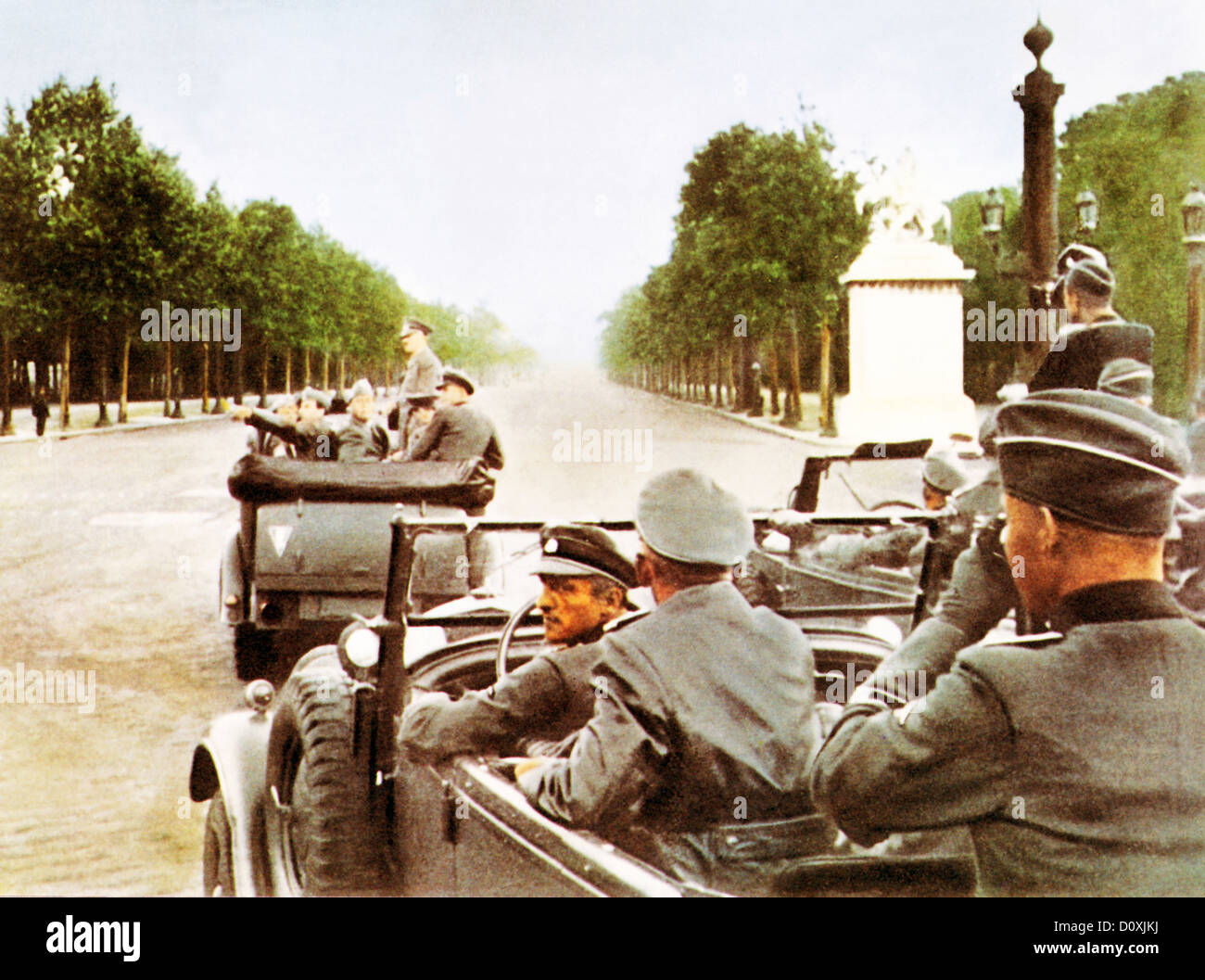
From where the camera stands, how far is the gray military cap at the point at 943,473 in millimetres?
4562

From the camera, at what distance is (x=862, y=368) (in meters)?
14.0

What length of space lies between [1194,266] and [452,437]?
818 cm

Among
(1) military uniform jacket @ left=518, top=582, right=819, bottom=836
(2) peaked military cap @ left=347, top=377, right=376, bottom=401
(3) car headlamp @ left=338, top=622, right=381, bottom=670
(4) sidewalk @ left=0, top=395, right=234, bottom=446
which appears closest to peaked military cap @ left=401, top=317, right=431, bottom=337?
(2) peaked military cap @ left=347, top=377, right=376, bottom=401

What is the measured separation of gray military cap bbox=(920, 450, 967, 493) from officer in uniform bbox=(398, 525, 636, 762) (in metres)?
2.25

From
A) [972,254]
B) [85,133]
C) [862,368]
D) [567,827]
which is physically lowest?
[567,827]

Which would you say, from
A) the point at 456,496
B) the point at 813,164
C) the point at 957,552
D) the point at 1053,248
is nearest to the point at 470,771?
the point at 957,552

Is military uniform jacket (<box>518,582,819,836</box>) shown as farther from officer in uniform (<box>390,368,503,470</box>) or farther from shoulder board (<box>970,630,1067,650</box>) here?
officer in uniform (<box>390,368,503,470</box>)

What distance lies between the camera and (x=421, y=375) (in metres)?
7.42

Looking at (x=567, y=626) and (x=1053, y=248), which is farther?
(x=1053, y=248)

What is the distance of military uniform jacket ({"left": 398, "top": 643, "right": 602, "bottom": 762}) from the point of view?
2.43m

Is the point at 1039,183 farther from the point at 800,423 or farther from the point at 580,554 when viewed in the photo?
the point at 800,423
